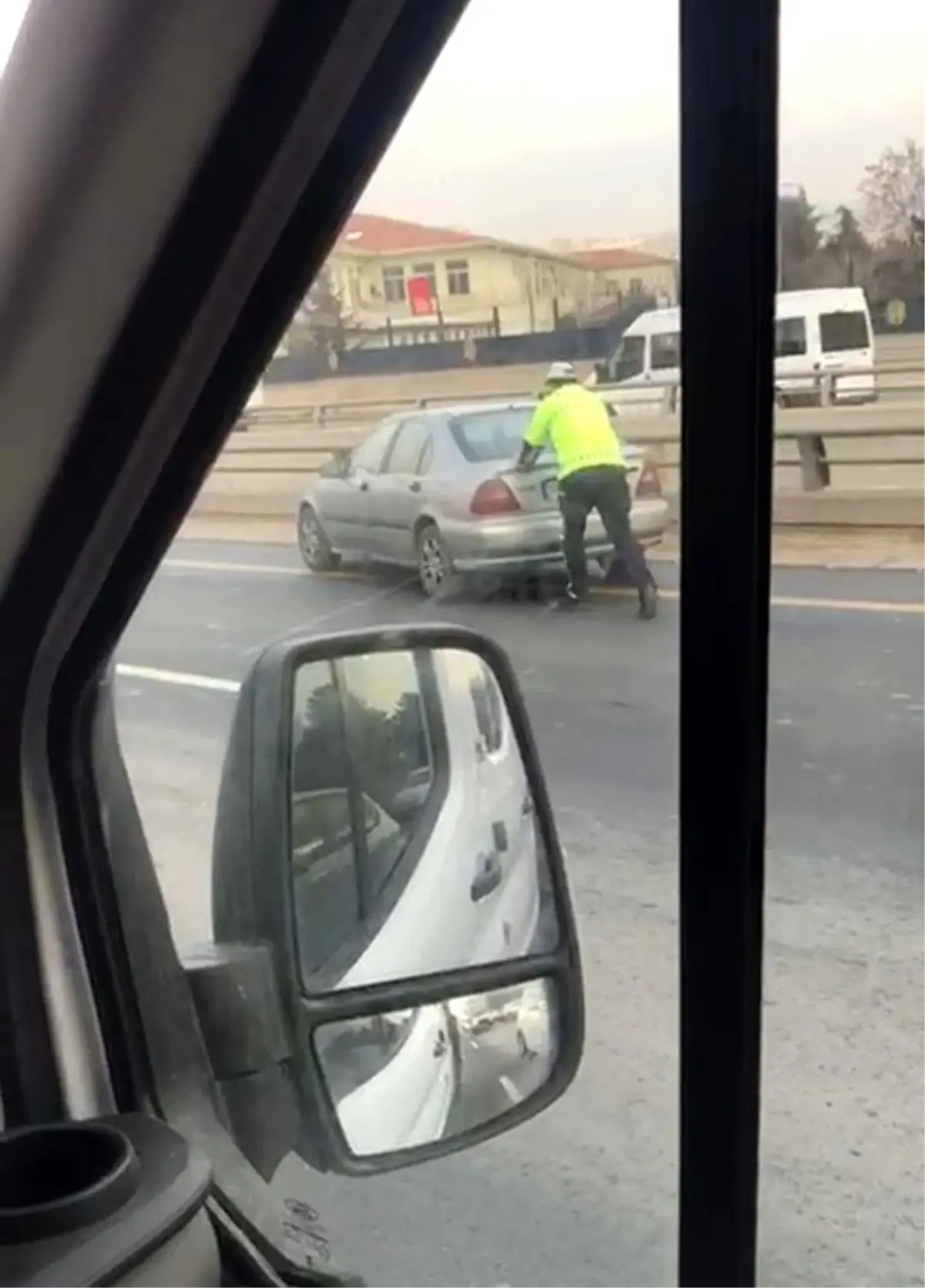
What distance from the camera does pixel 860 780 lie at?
1.16 m

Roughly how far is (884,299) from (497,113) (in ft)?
1.15

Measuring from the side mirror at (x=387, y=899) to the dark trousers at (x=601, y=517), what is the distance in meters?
0.18

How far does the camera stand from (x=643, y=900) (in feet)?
4.12

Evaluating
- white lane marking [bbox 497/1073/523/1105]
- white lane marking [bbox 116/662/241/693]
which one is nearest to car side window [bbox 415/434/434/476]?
white lane marking [bbox 116/662/241/693]

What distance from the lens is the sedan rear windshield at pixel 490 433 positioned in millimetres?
1273

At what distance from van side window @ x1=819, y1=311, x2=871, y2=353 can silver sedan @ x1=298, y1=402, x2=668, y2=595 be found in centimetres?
26

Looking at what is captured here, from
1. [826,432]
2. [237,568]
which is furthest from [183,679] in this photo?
[826,432]

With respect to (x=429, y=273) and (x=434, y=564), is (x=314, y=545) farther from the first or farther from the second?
(x=429, y=273)

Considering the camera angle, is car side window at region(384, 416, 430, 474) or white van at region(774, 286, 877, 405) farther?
car side window at region(384, 416, 430, 474)

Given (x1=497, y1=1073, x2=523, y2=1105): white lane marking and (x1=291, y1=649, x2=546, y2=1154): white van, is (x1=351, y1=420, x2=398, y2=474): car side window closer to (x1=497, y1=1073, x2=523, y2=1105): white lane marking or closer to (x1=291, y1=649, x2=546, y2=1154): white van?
(x1=291, y1=649, x2=546, y2=1154): white van

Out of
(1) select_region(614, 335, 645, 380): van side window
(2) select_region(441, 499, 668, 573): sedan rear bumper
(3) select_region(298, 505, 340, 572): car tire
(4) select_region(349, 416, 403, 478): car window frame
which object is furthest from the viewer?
(3) select_region(298, 505, 340, 572): car tire

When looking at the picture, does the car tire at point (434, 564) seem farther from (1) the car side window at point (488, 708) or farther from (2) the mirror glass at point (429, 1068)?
(2) the mirror glass at point (429, 1068)

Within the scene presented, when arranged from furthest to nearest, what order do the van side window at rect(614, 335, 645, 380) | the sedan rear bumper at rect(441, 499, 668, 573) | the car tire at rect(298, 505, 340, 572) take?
the car tire at rect(298, 505, 340, 572), the sedan rear bumper at rect(441, 499, 668, 573), the van side window at rect(614, 335, 645, 380)

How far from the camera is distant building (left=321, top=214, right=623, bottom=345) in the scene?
1200 millimetres
